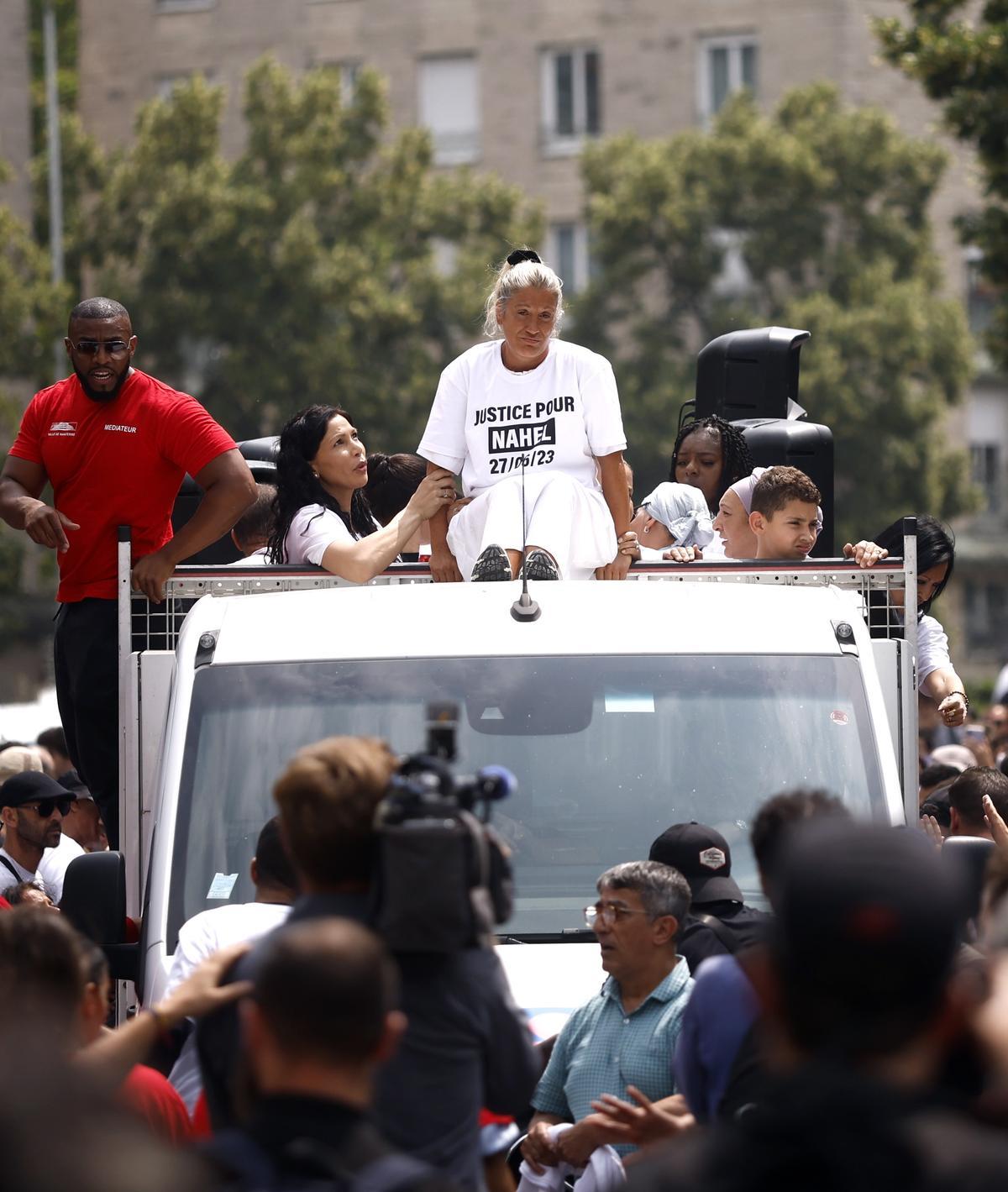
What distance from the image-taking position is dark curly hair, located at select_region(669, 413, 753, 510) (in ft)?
32.4

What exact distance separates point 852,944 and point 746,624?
3.29 meters

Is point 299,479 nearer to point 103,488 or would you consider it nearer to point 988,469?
point 103,488

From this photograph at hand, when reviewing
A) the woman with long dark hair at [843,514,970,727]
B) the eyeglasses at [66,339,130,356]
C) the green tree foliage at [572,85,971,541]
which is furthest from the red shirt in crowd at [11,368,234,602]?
the green tree foliage at [572,85,971,541]

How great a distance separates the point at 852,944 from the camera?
304 cm

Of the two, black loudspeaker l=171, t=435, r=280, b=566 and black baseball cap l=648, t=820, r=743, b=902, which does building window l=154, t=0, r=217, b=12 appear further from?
black baseball cap l=648, t=820, r=743, b=902

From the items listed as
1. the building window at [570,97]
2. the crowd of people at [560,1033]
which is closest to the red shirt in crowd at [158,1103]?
the crowd of people at [560,1033]

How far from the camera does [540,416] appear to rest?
727 cm

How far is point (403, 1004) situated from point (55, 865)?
20.0 feet

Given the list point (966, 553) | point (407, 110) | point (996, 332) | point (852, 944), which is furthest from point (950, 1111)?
point (966, 553)

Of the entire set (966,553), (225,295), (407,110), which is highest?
(407,110)

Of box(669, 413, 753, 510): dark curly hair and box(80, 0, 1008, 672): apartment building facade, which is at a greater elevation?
box(80, 0, 1008, 672): apartment building facade

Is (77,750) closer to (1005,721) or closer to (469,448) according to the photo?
(469,448)

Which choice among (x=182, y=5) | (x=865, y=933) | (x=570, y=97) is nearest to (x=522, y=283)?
(x=865, y=933)

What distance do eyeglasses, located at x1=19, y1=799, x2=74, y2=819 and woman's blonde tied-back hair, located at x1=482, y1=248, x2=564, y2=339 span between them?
286 centimetres
